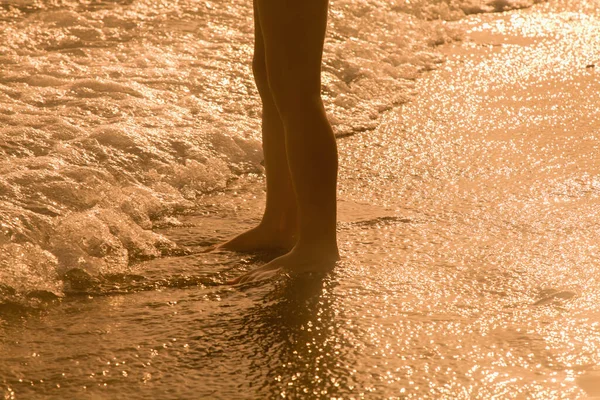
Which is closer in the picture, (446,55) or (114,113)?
(114,113)

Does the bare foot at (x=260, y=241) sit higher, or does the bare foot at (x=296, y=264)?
the bare foot at (x=296, y=264)

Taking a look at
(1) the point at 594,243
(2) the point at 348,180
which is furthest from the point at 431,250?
(2) the point at 348,180

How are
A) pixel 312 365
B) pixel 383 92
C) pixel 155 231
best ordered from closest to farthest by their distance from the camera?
pixel 312 365, pixel 155 231, pixel 383 92

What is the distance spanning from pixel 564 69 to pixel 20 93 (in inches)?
104

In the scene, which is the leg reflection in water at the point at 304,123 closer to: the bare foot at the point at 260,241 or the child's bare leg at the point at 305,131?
the child's bare leg at the point at 305,131

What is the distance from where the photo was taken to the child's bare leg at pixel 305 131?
2154mm

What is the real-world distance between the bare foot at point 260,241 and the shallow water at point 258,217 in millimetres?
69

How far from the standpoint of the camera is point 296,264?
2.23 metres

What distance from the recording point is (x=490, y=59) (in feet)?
15.2

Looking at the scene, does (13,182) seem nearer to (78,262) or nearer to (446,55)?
(78,262)

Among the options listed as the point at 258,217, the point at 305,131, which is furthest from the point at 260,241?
the point at 305,131

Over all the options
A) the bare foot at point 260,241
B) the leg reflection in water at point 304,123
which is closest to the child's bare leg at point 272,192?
the bare foot at point 260,241

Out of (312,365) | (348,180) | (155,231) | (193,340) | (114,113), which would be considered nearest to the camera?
(312,365)

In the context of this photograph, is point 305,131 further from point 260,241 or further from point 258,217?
point 258,217
